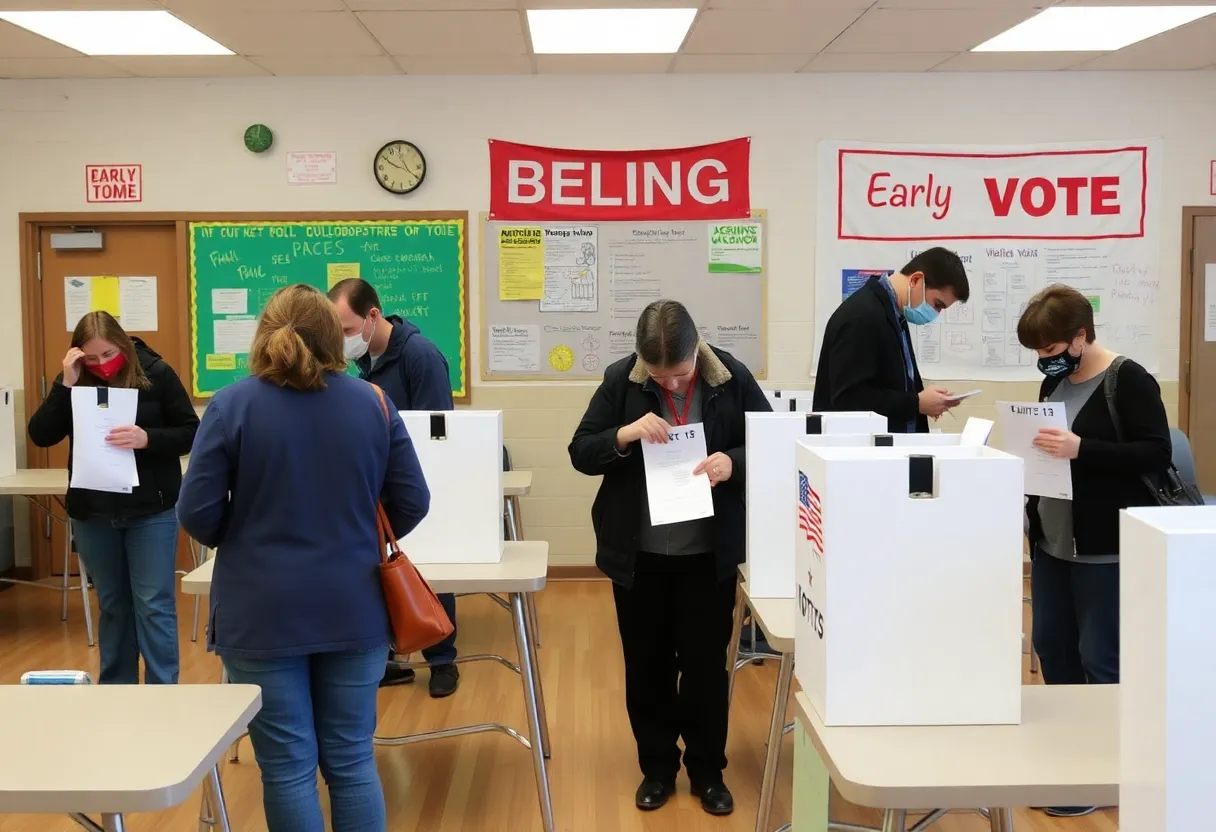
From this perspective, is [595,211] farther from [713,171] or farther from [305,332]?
[305,332]

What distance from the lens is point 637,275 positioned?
5.28 m

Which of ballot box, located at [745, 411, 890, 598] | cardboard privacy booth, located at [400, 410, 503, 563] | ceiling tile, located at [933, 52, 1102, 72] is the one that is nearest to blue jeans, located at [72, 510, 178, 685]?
cardboard privacy booth, located at [400, 410, 503, 563]

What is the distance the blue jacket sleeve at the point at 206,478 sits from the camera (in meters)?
1.86

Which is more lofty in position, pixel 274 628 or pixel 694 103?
pixel 694 103

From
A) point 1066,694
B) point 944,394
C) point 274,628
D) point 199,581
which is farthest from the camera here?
point 944,394

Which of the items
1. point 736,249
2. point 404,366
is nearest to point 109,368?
point 404,366

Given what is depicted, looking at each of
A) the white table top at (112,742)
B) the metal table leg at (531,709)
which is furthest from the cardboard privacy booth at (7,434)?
the white table top at (112,742)

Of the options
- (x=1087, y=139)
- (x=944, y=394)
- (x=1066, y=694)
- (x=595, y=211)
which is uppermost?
(x=1087, y=139)

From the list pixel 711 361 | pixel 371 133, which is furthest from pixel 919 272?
pixel 371 133

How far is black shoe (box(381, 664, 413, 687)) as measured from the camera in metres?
3.77

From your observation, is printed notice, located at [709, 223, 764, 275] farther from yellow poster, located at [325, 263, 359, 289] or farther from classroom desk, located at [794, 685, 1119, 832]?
classroom desk, located at [794, 685, 1119, 832]

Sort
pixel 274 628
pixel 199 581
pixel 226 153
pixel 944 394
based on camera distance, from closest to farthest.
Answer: pixel 274 628
pixel 199 581
pixel 944 394
pixel 226 153

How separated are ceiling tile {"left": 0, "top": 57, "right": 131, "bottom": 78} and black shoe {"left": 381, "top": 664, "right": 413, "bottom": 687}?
3.23 metres

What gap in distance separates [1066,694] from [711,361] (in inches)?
47.8
